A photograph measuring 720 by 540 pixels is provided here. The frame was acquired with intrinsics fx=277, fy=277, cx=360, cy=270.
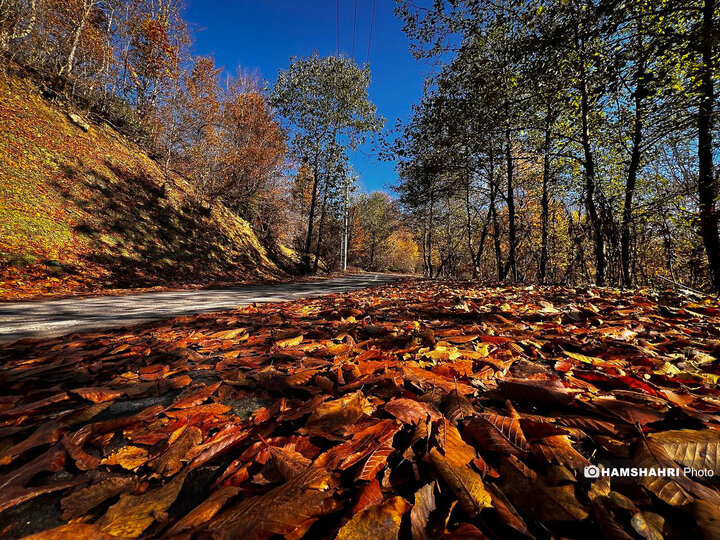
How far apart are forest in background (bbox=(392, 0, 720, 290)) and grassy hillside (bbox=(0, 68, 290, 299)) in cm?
922

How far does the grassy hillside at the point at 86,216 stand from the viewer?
6949 mm

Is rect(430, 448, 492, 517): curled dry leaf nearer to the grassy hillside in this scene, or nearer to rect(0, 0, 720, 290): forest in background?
rect(0, 0, 720, 290): forest in background

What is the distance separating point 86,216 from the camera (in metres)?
8.95

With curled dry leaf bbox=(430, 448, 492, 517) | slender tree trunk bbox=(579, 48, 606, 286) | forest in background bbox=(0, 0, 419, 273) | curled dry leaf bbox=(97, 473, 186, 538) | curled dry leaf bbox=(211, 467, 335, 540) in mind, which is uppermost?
forest in background bbox=(0, 0, 419, 273)

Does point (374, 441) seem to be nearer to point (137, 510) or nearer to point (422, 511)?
point (422, 511)

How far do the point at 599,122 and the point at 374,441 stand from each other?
28.8ft

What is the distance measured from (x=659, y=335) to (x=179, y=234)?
46.7ft

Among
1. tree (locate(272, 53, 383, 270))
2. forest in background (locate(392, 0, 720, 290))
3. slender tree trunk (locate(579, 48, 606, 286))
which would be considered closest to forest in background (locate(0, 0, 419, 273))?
tree (locate(272, 53, 383, 270))

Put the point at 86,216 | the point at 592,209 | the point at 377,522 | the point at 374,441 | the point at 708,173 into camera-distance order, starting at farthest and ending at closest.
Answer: the point at 86,216
the point at 592,209
the point at 708,173
the point at 374,441
the point at 377,522

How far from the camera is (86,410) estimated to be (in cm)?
114

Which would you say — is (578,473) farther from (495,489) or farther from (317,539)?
(317,539)

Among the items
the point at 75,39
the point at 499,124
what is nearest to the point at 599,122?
the point at 499,124

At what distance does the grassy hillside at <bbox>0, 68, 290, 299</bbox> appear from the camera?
6949mm

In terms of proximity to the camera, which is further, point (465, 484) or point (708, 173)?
point (708, 173)
